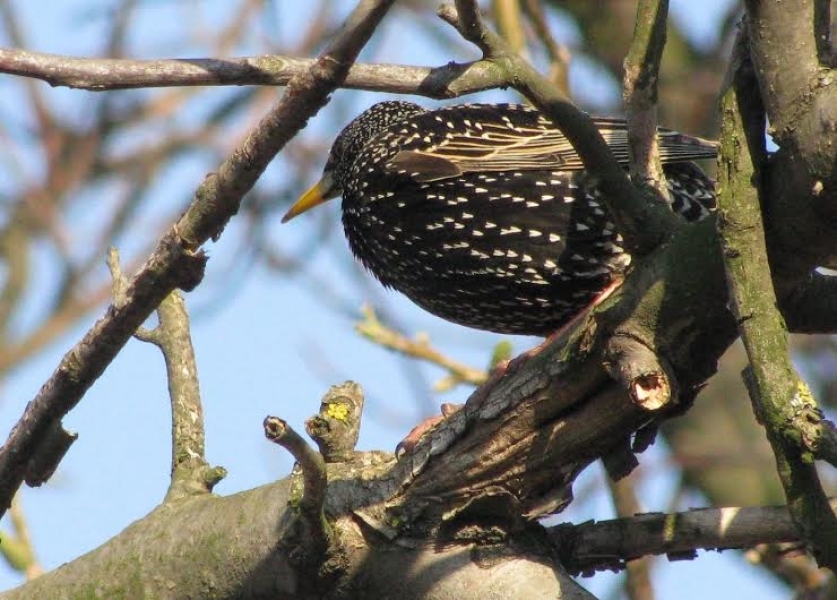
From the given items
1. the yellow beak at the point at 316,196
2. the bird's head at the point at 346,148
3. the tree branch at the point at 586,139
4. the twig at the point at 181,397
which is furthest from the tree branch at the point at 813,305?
the yellow beak at the point at 316,196

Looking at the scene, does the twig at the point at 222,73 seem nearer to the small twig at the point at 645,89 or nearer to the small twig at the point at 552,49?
the small twig at the point at 645,89

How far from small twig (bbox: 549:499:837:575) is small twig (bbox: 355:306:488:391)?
4.09ft

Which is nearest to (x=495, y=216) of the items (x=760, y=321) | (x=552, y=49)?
(x=552, y=49)

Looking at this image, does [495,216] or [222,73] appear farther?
[495,216]

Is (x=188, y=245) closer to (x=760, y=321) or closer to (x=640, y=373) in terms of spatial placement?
(x=640, y=373)

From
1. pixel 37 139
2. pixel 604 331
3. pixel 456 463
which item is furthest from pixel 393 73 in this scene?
pixel 37 139

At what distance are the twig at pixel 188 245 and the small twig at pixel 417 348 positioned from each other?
1.29 m

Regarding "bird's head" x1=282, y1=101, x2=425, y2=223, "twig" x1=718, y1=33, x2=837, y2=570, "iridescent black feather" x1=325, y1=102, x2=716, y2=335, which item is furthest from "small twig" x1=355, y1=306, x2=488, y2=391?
"twig" x1=718, y1=33, x2=837, y2=570

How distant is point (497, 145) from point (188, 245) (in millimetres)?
1850

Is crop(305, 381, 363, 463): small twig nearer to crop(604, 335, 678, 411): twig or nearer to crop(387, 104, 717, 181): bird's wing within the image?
crop(604, 335, 678, 411): twig

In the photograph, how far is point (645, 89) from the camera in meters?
2.63

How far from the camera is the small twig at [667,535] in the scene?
2.68 metres

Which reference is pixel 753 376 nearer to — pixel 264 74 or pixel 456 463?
pixel 456 463

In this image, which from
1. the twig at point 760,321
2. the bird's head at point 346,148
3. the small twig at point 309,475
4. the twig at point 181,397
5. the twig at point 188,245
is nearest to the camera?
the twig at point 760,321
